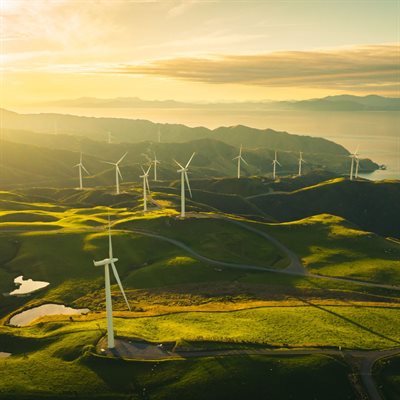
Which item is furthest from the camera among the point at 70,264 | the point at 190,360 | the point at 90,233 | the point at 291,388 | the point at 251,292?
the point at 90,233

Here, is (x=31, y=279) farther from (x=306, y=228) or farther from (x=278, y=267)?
(x=306, y=228)

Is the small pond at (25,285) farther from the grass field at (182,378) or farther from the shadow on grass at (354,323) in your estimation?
the shadow on grass at (354,323)

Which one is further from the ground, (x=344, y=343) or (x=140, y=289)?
(x=344, y=343)

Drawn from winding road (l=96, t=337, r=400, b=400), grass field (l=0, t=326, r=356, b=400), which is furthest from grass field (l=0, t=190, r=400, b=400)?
winding road (l=96, t=337, r=400, b=400)

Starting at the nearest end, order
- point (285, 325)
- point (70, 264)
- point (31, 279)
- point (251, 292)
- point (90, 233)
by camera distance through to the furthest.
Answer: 1. point (285, 325)
2. point (251, 292)
3. point (31, 279)
4. point (70, 264)
5. point (90, 233)

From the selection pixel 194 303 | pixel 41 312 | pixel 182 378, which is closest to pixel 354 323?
pixel 194 303

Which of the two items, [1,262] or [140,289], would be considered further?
[1,262]

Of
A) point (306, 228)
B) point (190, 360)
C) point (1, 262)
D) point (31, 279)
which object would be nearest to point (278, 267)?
point (306, 228)
